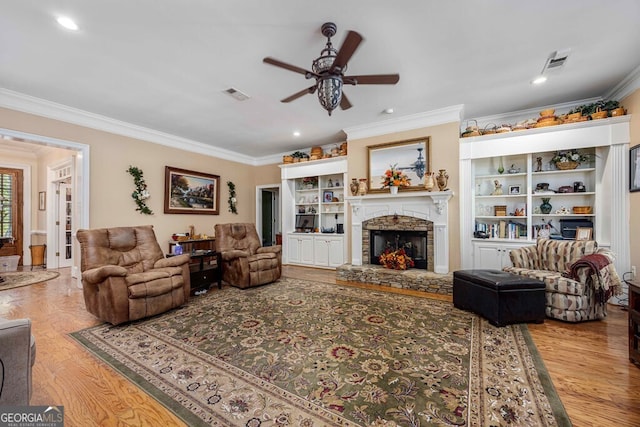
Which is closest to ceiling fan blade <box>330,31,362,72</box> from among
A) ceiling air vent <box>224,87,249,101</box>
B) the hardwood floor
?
ceiling air vent <box>224,87,249,101</box>

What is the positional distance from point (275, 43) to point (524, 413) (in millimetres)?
3430

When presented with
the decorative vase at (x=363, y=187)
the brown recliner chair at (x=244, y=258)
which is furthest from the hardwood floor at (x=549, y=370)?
the decorative vase at (x=363, y=187)

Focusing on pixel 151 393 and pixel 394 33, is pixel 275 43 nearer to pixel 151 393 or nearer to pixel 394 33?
pixel 394 33

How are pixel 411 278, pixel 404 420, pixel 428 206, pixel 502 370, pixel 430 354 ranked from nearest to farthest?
pixel 404 420, pixel 502 370, pixel 430 354, pixel 411 278, pixel 428 206

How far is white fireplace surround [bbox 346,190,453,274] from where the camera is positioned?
14.0 ft

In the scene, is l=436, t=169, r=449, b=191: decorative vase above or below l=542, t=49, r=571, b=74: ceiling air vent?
below

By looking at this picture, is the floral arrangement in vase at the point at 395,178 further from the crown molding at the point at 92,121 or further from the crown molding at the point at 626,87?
the crown molding at the point at 92,121

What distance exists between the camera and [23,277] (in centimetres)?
498

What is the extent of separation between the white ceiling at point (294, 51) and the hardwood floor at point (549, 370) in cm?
286

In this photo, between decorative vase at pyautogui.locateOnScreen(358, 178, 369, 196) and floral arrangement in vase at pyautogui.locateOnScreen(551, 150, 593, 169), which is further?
decorative vase at pyautogui.locateOnScreen(358, 178, 369, 196)

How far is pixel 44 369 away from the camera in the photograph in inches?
80.2

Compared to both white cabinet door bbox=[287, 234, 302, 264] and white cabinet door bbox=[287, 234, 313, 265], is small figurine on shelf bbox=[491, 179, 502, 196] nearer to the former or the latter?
white cabinet door bbox=[287, 234, 313, 265]

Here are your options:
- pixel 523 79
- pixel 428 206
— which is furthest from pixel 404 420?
pixel 523 79

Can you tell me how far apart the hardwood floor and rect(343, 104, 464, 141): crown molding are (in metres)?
3.08
